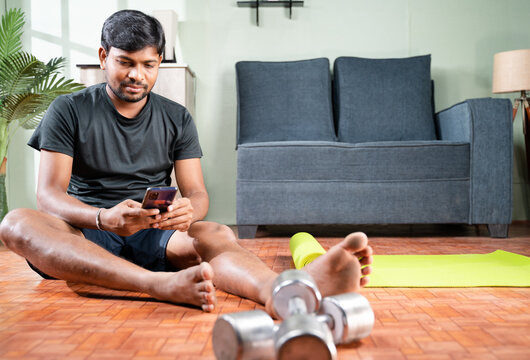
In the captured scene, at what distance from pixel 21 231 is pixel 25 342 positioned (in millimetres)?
400

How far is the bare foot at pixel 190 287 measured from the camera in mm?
985

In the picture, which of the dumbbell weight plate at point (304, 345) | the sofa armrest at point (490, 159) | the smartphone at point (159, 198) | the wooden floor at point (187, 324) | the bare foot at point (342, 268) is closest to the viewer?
the dumbbell weight plate at point (304, 345)

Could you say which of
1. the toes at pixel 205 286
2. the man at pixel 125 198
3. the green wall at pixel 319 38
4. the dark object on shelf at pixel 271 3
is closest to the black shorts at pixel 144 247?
the man at pixel 125 198

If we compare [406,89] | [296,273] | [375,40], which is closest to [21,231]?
[296,273]

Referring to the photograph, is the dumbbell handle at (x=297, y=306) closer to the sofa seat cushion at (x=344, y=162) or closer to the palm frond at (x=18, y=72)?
the sofa seat cushion at (x=344, y=162)

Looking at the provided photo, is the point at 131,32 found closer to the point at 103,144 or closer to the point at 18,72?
the point at 103,144

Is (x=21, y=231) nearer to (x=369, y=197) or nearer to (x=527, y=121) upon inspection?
(x=369, y=197)

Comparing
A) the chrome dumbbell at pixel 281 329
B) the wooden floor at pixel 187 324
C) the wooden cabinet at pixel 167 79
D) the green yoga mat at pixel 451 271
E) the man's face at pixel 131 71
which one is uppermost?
the wooden cabinet at pixel 167 79

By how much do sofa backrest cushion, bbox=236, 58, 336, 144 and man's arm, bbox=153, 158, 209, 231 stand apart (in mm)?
1388

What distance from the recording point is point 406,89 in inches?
119

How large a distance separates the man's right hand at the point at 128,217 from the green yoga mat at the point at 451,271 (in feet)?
2.13

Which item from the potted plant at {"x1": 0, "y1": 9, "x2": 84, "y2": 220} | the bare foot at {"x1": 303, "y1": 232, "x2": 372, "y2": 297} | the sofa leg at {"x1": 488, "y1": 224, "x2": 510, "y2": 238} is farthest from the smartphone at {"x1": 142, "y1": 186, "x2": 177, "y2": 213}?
the sofa leg at {"x1": 488, "y1": 224, "x2": 510, "y2": 238}

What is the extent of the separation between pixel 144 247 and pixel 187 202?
0.94ft

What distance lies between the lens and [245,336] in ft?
2.12
